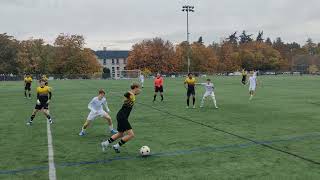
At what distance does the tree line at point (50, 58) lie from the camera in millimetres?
117250

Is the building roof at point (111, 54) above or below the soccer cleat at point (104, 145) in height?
above

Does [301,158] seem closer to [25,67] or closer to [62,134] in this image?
[62,134]

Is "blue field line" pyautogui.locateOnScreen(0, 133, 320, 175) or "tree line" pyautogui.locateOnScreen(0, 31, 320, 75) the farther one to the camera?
"tree line" pyautogui.locateOnScreen(0, 31, 320, 75)

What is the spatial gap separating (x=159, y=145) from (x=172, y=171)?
306 centimetres

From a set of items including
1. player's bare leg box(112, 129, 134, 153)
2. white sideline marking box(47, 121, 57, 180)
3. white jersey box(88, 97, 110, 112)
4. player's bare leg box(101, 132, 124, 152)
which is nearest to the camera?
white sideline marking box(47, 121, 57, 180)

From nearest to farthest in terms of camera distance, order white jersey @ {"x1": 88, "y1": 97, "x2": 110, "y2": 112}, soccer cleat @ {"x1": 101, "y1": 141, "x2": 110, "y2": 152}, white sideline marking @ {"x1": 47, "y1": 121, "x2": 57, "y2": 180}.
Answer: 1. white sideline marking @ {"x1": 47, "y1": 121, "x2": 57, "y2": 180}
2. soccer cleat @ {"x1": 101, "y1": 141, "x2": 110, "y2": 152}
3. white jersey @ {"x1": 88, "y1": 97, "x2": 110, "y2": 112}

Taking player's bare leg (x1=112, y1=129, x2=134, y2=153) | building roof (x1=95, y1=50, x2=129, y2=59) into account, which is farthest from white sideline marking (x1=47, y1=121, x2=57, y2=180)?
building roof (x1=95, y1=50, x2=129, y2=59)

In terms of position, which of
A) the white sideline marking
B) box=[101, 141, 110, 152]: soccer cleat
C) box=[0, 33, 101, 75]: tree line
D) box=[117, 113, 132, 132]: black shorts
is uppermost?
box=[0, 33, 101, 75]: tree line

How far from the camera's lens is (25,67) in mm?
119188

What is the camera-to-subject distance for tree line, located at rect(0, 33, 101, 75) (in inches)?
4616

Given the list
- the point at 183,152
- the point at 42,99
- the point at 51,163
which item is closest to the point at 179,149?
the point at 183,152

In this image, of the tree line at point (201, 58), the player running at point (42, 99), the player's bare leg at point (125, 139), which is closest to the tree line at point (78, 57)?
the tree line at point (201, 58)

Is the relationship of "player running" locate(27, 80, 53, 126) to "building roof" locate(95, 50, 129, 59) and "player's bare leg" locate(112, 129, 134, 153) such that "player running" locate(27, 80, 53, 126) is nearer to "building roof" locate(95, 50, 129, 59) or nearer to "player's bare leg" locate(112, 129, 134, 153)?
"player's bare leg" locate(112, 129, 134, 153)

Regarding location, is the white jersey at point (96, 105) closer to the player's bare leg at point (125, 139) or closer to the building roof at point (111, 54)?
the player's bare leg at point (125, 139)
